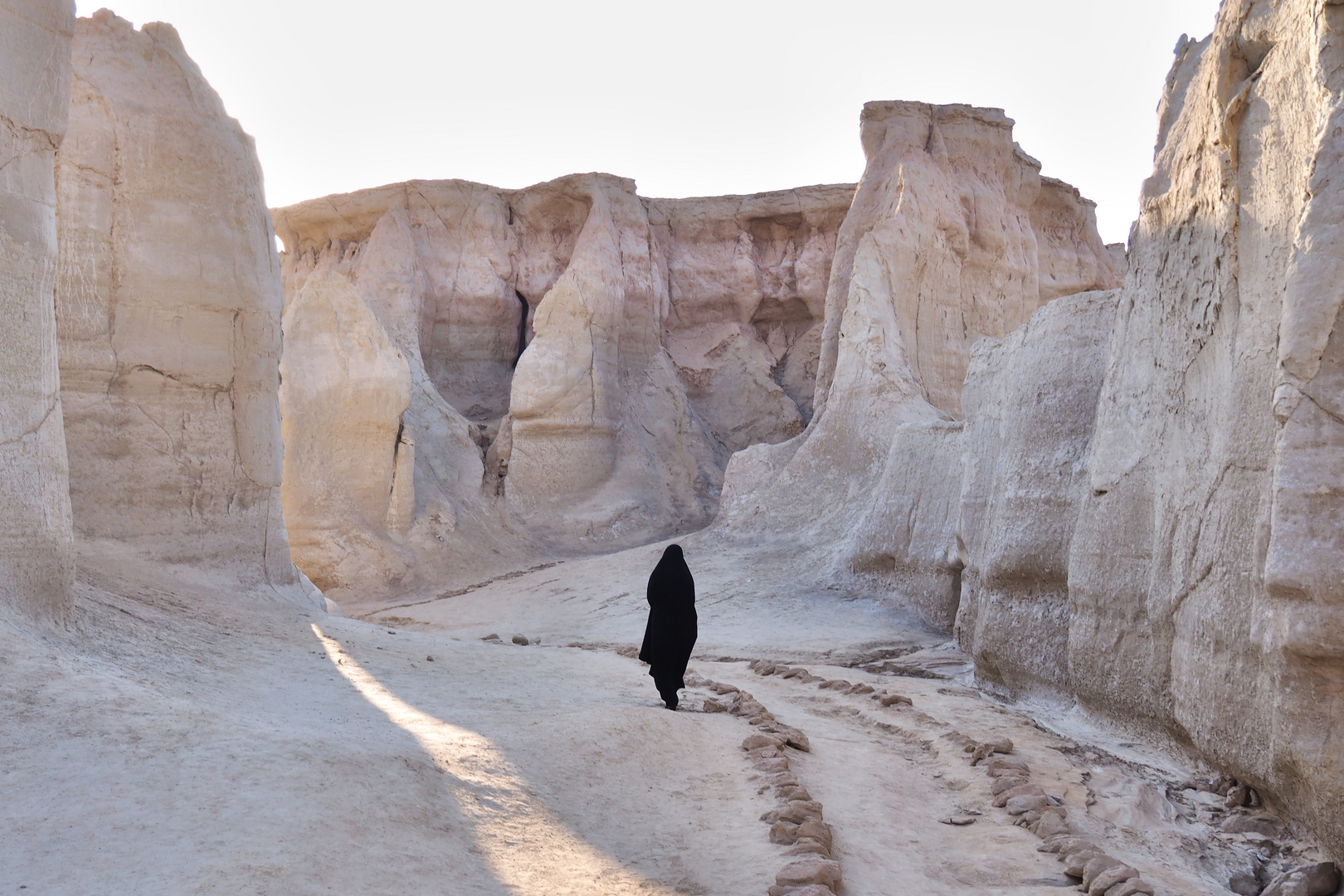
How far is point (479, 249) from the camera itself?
22.9m

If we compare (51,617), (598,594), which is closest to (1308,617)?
(51,617)

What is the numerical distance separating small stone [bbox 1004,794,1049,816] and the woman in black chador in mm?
2224

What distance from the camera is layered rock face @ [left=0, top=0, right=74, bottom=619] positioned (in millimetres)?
5000

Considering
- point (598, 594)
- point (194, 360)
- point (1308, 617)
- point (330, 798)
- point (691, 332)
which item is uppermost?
point (691, 332)

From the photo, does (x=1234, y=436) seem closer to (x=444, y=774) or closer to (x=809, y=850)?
(x=809, y=850)

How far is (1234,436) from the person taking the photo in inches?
196

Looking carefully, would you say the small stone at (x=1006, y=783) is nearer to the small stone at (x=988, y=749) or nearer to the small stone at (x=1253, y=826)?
the small stone at (x=988, y=749)

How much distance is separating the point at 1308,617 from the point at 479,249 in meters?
20.5

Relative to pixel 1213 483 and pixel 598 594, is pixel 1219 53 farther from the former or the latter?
pixel 598 594

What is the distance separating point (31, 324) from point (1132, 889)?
215 inches

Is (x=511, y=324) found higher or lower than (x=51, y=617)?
higher

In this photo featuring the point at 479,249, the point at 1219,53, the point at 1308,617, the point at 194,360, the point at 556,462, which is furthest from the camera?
the point at 479,249

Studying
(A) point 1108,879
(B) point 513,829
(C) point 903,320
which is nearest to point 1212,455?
(A) point 1108,879

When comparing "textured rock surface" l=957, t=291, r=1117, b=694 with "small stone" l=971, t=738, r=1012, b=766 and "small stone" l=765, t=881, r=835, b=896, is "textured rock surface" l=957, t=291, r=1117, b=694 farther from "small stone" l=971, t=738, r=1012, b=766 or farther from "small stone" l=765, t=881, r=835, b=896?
"small stone" l=765, t=881, r=835, b=896
